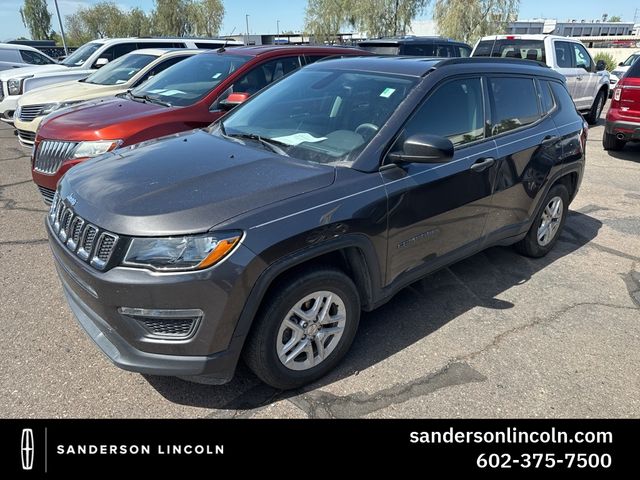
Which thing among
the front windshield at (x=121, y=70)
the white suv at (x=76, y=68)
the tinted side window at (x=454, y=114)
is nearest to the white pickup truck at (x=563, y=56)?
the white suv at (x=76, y=68)

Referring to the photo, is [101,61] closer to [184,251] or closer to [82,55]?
[82,55]

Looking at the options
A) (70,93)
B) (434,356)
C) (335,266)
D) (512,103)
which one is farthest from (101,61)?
(434,356)

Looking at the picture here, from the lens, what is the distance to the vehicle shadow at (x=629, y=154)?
27.8 ft

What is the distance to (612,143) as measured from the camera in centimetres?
866

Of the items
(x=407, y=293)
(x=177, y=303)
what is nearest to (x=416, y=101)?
(x=407, y=293)

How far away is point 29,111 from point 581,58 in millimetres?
11138

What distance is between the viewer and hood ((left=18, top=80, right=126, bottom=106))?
7012mm

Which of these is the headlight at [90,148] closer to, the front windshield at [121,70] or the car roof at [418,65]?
the car roof at [418,65]

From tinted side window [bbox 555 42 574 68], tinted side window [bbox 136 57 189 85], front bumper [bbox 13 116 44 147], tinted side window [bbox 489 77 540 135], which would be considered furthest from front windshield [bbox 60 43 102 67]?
tinted side window [bbox 489 77 540 135]

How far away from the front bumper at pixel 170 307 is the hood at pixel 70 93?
5.50 meters
